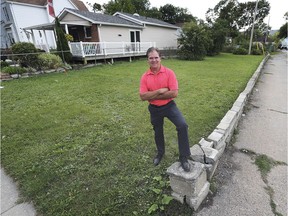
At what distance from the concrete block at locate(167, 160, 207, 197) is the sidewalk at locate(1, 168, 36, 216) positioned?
5.16ft

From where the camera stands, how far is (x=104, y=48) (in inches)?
496

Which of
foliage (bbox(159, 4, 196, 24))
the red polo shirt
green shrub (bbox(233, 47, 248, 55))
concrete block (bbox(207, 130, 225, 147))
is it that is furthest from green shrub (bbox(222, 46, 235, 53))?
the red polo shirt

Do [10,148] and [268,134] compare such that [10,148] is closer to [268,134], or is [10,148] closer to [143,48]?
[268,134]

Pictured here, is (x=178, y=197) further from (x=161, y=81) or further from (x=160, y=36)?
(x=160, y=36)

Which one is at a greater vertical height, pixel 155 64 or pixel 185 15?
pixel 185 15

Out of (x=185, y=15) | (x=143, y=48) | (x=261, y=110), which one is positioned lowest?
(x=261, y=110)

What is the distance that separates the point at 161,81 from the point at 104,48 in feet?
38.1

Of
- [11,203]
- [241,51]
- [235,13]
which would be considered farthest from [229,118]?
[235,13]

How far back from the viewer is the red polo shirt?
2.00 metres

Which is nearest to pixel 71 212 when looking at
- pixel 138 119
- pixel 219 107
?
pixel 138 119

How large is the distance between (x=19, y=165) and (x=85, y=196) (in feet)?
4.39

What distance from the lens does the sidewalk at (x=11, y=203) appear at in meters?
2.04

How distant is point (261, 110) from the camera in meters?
4.89

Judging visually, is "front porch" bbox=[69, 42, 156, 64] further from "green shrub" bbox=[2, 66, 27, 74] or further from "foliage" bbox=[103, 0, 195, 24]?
"foliage" bbox=[103, 0, 195, 24]
